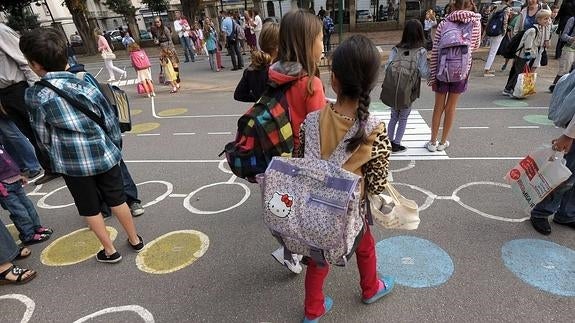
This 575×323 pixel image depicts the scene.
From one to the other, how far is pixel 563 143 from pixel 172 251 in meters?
3.22

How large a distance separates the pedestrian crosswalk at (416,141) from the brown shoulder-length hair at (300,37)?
2.88 meters

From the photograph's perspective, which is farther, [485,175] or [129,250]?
[485,175]

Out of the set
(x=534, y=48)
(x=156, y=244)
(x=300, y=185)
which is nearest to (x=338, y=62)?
(x=300, y=185)

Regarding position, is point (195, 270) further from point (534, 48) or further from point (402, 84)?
point (534, 48)

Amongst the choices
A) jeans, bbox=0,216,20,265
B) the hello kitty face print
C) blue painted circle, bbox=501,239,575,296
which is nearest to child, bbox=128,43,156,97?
jeans, bbox=0,216,20,265

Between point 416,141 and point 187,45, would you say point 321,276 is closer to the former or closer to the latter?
point 416,141

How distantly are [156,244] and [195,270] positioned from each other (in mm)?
607

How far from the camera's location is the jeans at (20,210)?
2.99 m

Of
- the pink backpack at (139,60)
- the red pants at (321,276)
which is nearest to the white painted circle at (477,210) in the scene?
the red pants at (321,276)

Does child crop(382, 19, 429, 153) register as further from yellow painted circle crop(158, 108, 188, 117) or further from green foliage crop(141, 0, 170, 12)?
green foliage crop(141, 0, 170, 12)

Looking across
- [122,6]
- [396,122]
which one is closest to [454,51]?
[396,122]

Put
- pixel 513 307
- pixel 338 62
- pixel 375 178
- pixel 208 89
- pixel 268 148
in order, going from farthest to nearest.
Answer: pixel 208 89, pixel 513 307, pixel 268 148, pixel 375 178, pixel 338 62

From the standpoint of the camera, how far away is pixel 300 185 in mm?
1565

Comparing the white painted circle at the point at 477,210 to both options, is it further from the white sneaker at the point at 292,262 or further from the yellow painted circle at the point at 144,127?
the yellow painted circle at the point at 144,127
